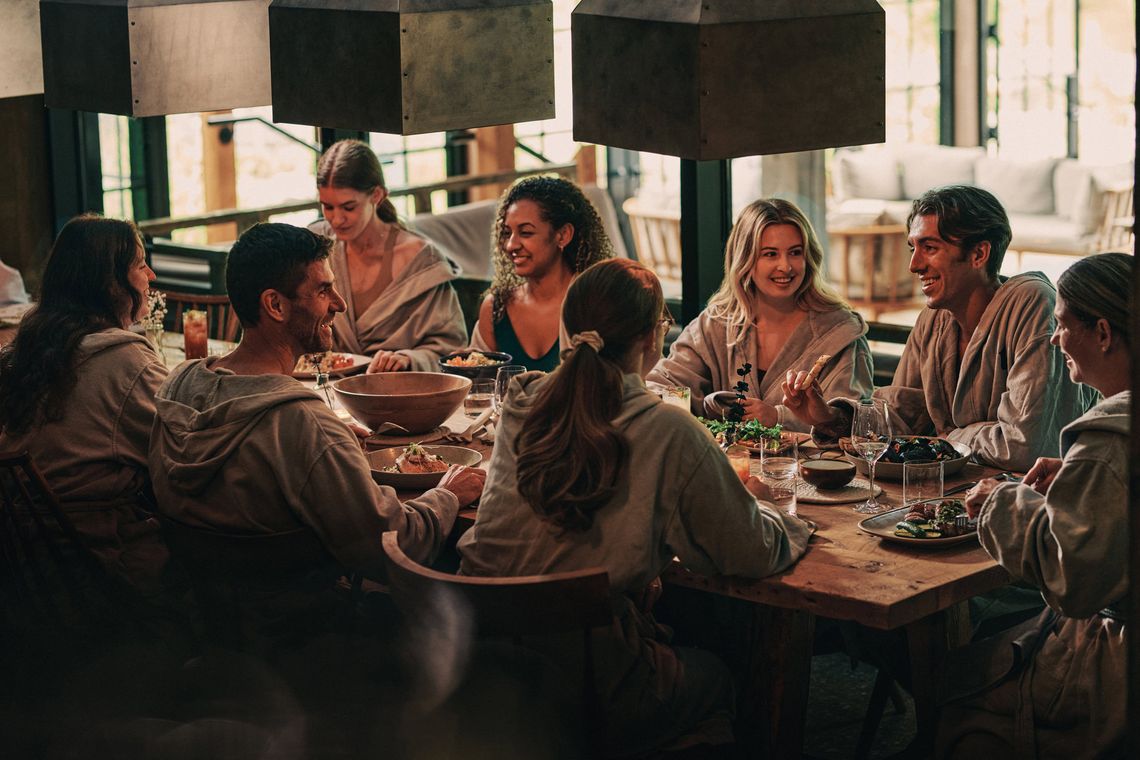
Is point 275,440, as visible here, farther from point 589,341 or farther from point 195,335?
point 195,335

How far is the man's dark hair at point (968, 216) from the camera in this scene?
11.1 feet

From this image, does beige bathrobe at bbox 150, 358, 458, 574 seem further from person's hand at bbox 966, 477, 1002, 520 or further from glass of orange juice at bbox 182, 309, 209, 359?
glass of orange juice at bbox 182, 309, 209, 359

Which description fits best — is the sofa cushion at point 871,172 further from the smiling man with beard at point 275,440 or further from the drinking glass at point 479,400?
the smiling man with beard at point 275,440

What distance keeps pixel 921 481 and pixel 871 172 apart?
7969mm

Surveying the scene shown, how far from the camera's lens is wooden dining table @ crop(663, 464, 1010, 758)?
8.04 ft

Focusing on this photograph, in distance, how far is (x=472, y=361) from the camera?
395 centimetres

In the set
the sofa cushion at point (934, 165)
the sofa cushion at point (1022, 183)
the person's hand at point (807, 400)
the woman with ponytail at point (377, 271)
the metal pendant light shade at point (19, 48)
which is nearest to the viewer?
the person's hand at point (807, 400)

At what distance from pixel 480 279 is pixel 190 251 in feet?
4.43

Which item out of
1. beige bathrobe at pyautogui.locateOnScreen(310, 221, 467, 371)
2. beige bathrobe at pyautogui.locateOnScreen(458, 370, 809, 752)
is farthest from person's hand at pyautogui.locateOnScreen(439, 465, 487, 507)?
beige bathrobe at pyautogui.locateOnScreen(310, 221, 467, 371)

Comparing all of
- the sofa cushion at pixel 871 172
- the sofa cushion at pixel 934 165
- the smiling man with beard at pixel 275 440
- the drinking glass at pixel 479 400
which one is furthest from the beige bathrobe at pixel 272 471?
the sofa cushion at pixel 871 172

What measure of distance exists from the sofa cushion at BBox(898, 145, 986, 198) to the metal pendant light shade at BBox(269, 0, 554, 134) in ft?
25.7

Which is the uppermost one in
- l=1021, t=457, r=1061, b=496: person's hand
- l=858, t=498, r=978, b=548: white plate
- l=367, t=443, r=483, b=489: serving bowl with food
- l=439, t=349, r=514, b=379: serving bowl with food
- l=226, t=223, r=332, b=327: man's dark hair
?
l=226, t=223, r=332, b=327: man's dark hair

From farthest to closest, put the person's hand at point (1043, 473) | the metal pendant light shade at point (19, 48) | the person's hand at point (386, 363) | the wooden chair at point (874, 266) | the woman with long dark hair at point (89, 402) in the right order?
the wooden chair at point (874, 266) < the person's hand at point (386, 363) < the metal pendant light shade at point (19, 48) < the woman with long dark hair at point (89, 402) < the person's hand at point (1043, 473)

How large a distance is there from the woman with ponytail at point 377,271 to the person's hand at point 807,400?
129 centimetres
